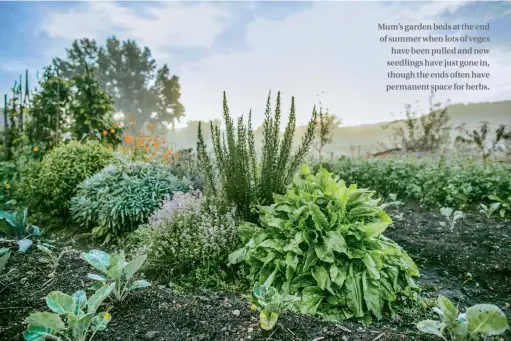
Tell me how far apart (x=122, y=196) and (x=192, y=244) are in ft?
6.12

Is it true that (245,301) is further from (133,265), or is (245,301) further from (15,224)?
(15,224)

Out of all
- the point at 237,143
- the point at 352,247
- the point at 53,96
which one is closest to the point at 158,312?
the point at 352,247

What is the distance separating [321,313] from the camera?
2.38 metres

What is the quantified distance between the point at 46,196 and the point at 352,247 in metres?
4.90

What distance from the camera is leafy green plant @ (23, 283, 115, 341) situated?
5.20 ft

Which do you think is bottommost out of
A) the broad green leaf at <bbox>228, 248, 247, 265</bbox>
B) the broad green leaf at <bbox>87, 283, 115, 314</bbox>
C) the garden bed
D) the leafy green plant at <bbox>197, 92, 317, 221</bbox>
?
the garden bed

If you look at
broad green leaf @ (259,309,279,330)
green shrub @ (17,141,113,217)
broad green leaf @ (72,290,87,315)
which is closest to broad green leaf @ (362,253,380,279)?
broad green leaf @ (259,309,279,330)

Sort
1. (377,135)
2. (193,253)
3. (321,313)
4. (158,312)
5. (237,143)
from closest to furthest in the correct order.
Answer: (158,312) → (321,313) → (193,253) → (237,143) → (377,135)

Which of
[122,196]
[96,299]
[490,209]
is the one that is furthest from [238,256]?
[490,209]

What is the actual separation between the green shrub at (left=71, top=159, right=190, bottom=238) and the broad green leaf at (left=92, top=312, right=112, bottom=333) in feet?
8.29

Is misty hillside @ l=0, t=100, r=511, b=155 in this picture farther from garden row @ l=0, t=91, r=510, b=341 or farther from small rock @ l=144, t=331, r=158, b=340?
small rock @ l=144, t=331, r=158, b=340

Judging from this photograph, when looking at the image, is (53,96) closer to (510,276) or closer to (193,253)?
(193,253)

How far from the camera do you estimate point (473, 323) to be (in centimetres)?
169

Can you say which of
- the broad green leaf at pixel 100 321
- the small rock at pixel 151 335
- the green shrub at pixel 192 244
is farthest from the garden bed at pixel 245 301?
the green shrub at pixel 192 244
